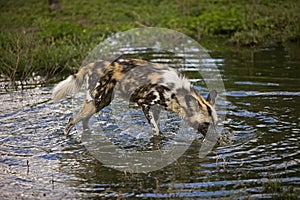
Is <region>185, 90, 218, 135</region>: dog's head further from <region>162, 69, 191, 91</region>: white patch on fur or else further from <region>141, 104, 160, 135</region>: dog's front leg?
<region>141, 104, 160, 135</region>: dog's front leg

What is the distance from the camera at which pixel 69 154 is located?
18.9 feet

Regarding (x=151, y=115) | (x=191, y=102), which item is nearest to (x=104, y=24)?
(x=151, y=115)

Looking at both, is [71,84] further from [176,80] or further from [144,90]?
[176,80]

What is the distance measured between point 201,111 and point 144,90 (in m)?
0.80

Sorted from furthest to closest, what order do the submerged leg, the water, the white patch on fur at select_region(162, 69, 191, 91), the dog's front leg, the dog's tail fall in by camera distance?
the dog's tail, the submerged leg, the dog's front leg, the white patch on fur at select_region(162, 69, 191, 91), the water

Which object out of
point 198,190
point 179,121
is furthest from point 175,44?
point 198,190

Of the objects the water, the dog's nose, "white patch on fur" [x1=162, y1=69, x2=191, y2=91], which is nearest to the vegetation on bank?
the water

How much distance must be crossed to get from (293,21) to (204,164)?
30.0ft

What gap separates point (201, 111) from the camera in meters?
5.96

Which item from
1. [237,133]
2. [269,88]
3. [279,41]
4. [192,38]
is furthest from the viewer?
[192,38]

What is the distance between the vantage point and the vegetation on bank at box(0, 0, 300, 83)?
1032 centimetres

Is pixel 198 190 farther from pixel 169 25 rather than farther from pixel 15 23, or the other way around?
pixel 15 23

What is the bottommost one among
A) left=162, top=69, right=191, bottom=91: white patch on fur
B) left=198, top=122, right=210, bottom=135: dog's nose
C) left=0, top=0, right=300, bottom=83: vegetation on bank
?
left=0, top=0, right=300, bottom=83: vegetation on bank

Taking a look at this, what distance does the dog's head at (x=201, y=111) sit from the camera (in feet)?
19.4
